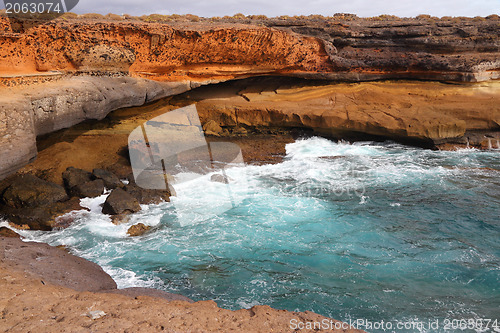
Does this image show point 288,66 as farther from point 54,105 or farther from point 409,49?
point 54,105

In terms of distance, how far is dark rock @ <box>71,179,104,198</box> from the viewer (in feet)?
27.2

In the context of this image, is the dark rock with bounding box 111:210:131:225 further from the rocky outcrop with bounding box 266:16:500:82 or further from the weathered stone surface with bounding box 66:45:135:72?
the rocky outcrop with bounding box 266:16:500:82

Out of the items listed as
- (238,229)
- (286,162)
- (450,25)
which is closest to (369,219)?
(238,229)

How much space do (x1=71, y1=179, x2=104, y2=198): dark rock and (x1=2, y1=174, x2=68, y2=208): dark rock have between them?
0.25 metres

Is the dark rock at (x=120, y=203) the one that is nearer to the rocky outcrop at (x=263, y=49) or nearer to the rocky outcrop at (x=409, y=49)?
the rocky outcrop at (x=263, y=49)

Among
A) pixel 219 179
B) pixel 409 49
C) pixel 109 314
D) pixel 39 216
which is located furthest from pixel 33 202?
pixel 409 49

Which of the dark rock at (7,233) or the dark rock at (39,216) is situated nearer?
the dark rock at (7,233)

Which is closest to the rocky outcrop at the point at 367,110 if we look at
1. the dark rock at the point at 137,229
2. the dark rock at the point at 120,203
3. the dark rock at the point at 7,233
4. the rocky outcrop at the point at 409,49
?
the rocky outcrop at the point at 409,49

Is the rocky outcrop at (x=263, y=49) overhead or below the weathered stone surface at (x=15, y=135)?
overhead

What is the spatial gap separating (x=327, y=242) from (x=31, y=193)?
231 inches

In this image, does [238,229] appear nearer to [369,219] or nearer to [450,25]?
[369,219]

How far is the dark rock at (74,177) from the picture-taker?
8.49 metres

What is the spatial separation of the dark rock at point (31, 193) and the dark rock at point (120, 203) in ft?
3.73

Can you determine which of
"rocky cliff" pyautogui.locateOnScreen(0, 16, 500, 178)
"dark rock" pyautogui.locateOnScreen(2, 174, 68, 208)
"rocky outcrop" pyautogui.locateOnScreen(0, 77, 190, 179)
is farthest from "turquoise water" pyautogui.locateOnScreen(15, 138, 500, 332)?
"rocky cliff" pyautogui.locateOnScreen(0, 16, 500, 178)
